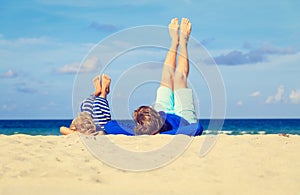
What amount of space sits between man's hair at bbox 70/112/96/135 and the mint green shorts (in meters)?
1.27

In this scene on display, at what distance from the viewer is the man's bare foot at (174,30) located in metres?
8.55

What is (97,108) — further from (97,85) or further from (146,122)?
(146,122)

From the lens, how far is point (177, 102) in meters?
8.22

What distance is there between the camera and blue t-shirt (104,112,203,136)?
7.67 meters

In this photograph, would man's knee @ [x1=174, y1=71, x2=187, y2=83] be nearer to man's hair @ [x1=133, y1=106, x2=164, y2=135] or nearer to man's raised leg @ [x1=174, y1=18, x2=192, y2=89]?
man's raised leg @ [x1=174, y1=18, x2=192, y2=89]

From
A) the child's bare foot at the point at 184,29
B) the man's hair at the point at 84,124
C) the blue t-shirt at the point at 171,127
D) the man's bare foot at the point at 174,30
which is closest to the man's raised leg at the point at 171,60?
the man's bare foot at the point at 174,30

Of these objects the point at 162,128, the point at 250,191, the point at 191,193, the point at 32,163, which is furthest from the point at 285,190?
the point at 162,128

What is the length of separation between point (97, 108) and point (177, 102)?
149 centimetres

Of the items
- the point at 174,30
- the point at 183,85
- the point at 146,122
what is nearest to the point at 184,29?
the point at 174,30

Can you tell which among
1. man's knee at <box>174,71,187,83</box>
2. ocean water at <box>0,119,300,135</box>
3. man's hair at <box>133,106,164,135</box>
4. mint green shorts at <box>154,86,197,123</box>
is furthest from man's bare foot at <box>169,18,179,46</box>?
ocean water at <box>0,119,300,135</box>

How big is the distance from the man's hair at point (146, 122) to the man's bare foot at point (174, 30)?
1686 mm

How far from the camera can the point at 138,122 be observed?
25.1ft

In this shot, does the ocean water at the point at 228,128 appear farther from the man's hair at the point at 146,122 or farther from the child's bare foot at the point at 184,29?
the man's hair at the point at 146,122

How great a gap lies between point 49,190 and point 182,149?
2.22 meters
